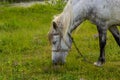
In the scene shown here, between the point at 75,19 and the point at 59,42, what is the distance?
64cm

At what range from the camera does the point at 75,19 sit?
9102mm

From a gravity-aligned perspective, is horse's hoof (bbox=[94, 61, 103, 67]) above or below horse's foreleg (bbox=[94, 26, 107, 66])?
below

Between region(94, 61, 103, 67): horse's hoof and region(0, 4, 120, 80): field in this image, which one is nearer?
region(0, 4, 120, 80): field

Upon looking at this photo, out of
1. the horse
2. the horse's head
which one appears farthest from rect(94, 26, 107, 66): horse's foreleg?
the horse's head

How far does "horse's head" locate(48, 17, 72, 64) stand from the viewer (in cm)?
888

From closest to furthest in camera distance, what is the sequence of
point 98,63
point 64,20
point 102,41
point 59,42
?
point 64,20 < point 59,42 < point 102,41 < point 98,63

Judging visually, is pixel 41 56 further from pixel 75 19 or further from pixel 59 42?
pixel 75 19

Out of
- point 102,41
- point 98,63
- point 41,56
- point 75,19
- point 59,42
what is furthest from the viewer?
point 41,56

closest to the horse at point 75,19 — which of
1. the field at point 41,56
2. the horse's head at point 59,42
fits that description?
the horse's head at point 59,42

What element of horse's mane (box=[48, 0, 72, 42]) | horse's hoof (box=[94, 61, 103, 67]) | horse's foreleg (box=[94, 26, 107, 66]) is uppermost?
horse's mane (box=[48, 0, 72, 42])

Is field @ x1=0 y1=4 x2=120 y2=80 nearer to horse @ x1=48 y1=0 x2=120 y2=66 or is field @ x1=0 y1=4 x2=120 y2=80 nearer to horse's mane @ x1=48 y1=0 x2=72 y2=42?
horse @ x1=48 y1=0 x2=120 y2=66

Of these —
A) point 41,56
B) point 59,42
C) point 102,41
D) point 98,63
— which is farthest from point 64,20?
point 41,56

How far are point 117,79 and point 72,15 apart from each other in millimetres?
1825

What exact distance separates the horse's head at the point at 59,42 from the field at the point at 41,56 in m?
0.24
